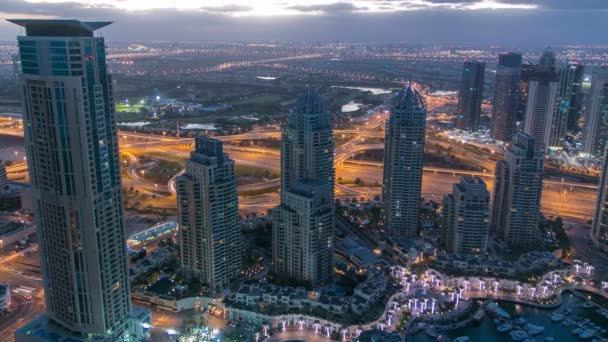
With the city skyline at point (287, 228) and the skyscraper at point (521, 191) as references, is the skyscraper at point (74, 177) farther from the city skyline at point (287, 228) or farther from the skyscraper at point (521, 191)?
Result: the skyscraper at point (521, 191)

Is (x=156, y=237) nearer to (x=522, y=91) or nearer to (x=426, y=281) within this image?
(x=426, y=281)

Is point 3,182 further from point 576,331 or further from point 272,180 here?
point 576,331

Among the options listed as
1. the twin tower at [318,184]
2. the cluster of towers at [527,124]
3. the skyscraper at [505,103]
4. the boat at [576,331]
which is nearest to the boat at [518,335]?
the boat at [576,331]

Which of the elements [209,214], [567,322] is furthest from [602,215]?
[209,214]

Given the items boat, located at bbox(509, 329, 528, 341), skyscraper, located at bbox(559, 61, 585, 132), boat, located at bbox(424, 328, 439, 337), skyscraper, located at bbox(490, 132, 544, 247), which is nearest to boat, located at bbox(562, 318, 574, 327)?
boat, located at bbox(509, 329, 528, 341)

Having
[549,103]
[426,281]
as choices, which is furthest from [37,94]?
[549,103]
